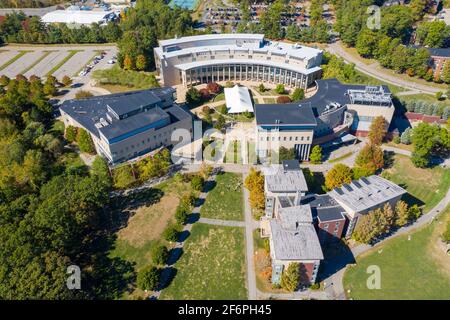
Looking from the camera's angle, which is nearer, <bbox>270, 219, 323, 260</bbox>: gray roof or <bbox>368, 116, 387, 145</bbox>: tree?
<bbox>270, 219, 323, 260</bbox>: gray roof

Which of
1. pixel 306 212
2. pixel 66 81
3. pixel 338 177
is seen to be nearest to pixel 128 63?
pixel 66 81

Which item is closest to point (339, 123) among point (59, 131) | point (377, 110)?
point (377, 110)

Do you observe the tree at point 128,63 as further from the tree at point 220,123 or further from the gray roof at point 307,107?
the gray roof at point 307,107

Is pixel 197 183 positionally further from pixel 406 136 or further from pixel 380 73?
pixel 380 73

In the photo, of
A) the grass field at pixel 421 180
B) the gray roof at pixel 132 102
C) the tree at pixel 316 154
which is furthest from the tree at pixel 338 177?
Result: the gray roof at pixel 132 102

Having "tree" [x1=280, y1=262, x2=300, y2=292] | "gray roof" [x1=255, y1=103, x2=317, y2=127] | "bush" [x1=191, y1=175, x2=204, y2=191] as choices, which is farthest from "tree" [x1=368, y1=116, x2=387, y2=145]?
"tree" [x1=280, y1=262, x2=300, y2=292]

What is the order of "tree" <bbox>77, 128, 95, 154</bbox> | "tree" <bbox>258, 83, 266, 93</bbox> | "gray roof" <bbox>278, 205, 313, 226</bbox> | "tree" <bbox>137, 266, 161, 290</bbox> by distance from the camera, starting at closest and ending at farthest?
"tree" <bbox>137, 266, 161, 290</bbox>, "gray roof" <bbox>278, 205, 313, 226</bbox>, "tree" <bbox>77, 128, 95, 154</bbox>, "tree" <bbox>258, 83, 266, 93</bbox>

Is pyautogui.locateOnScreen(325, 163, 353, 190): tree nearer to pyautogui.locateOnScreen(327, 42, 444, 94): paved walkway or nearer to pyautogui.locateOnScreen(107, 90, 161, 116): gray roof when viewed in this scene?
pyautogui.locateOnScreen(107, 90, 161, 116): gray roof
